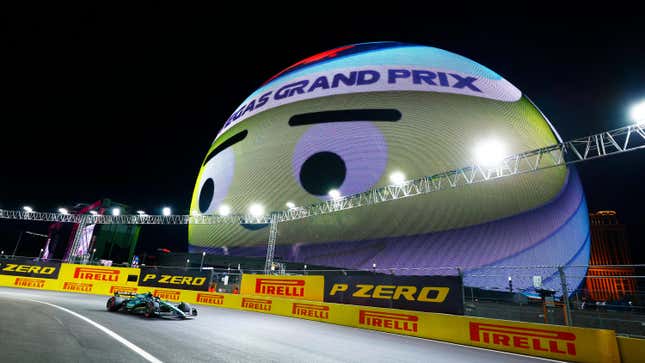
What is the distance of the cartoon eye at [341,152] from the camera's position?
23547 mm

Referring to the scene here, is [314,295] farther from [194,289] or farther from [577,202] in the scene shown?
[577,202]

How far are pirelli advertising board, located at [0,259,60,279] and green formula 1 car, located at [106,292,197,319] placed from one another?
1737 centimetres

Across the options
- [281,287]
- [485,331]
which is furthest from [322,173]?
[485,331]

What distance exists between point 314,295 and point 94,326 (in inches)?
322

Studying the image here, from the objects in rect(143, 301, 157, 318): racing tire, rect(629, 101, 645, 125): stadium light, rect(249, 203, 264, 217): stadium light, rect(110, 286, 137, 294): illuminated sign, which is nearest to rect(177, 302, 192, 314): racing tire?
rect(143, 301, 157, 318): racing tire

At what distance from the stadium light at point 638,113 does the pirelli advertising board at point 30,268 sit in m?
35.3

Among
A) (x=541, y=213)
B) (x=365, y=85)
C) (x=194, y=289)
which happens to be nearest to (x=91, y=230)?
(x=194, y=289)

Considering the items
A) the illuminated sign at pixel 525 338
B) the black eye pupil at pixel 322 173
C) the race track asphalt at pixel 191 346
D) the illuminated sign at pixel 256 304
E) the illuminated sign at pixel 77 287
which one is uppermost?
the black eye pupil at pixel 322 173

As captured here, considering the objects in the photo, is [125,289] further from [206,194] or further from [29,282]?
[206,194]

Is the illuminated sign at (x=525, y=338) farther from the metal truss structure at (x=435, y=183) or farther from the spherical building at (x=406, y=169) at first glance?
the spherical building at (x=406, y=169)

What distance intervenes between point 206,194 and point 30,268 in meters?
14.7

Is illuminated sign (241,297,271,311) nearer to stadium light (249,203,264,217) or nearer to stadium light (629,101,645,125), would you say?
stadium light (249,203,264,217)

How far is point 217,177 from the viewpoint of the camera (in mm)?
31422

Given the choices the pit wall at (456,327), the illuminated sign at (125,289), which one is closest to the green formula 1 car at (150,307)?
the pit wall at (456,327)
